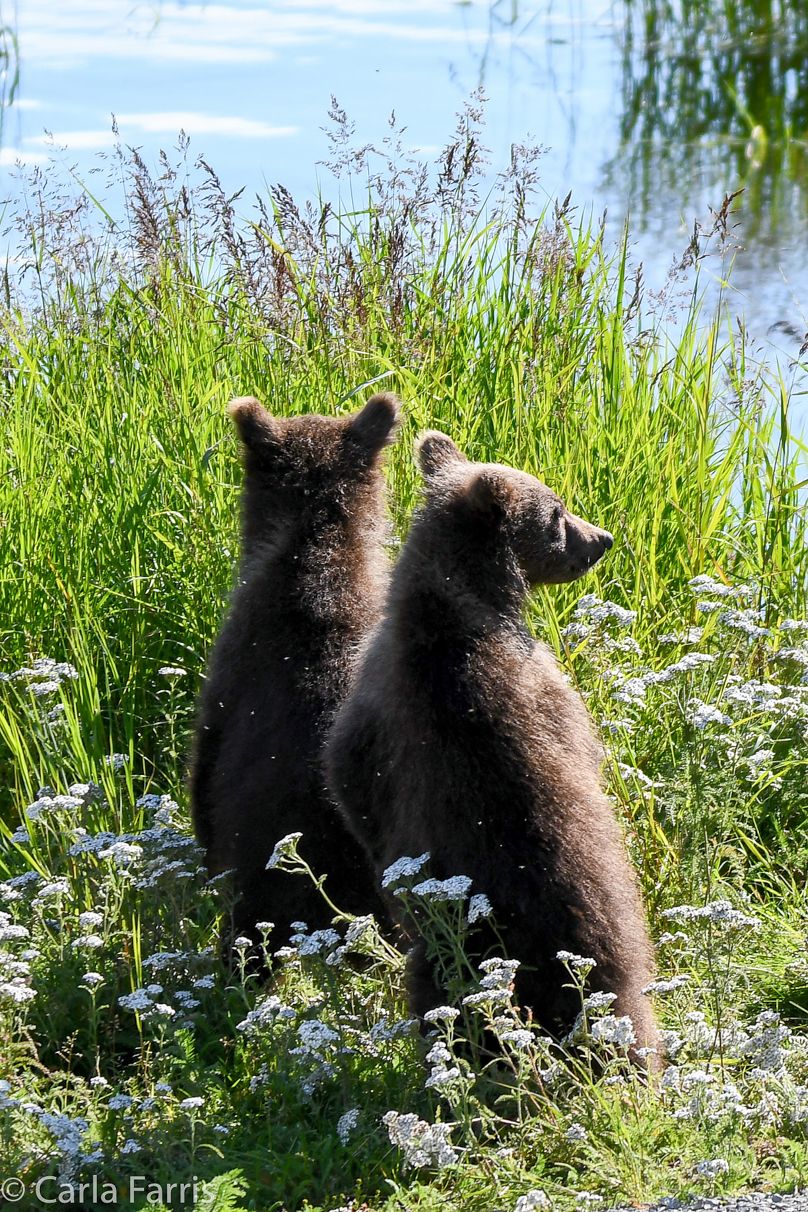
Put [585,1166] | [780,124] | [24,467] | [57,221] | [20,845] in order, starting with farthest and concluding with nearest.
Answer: [780,124]
[57,221]
[24,467]
[20,845]
[585,1166]

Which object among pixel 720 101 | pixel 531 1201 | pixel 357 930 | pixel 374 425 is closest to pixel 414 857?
pixel 357 930

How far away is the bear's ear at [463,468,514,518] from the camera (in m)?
4.00

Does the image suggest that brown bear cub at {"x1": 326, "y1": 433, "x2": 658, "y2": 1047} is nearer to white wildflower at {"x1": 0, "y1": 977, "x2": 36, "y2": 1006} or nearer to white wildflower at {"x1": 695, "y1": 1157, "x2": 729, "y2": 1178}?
white wildflower at {"x1": 695, "y1": 1157, "x2": 729, "y2": 1178}

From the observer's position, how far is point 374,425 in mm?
4824

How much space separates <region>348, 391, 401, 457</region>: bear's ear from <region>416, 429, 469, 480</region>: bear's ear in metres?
0.46

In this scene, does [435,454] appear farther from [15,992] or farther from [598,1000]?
[15,992]

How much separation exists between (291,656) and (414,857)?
3.10 feet

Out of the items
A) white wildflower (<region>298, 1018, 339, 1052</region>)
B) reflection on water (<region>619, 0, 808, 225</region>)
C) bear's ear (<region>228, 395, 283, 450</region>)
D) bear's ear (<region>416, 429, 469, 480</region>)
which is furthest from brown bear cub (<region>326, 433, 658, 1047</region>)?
reflection on water (<region>619, 0, 808, 225</region>)

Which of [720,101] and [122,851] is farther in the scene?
[720,101]

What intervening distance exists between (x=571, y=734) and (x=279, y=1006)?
1087 millimetres

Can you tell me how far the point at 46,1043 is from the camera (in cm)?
427

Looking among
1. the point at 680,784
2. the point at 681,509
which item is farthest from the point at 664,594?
the point at 680,784

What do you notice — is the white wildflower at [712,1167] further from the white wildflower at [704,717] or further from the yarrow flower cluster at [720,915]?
the white wildflower at [704,717]

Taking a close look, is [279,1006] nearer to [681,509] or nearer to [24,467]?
[681,509]
